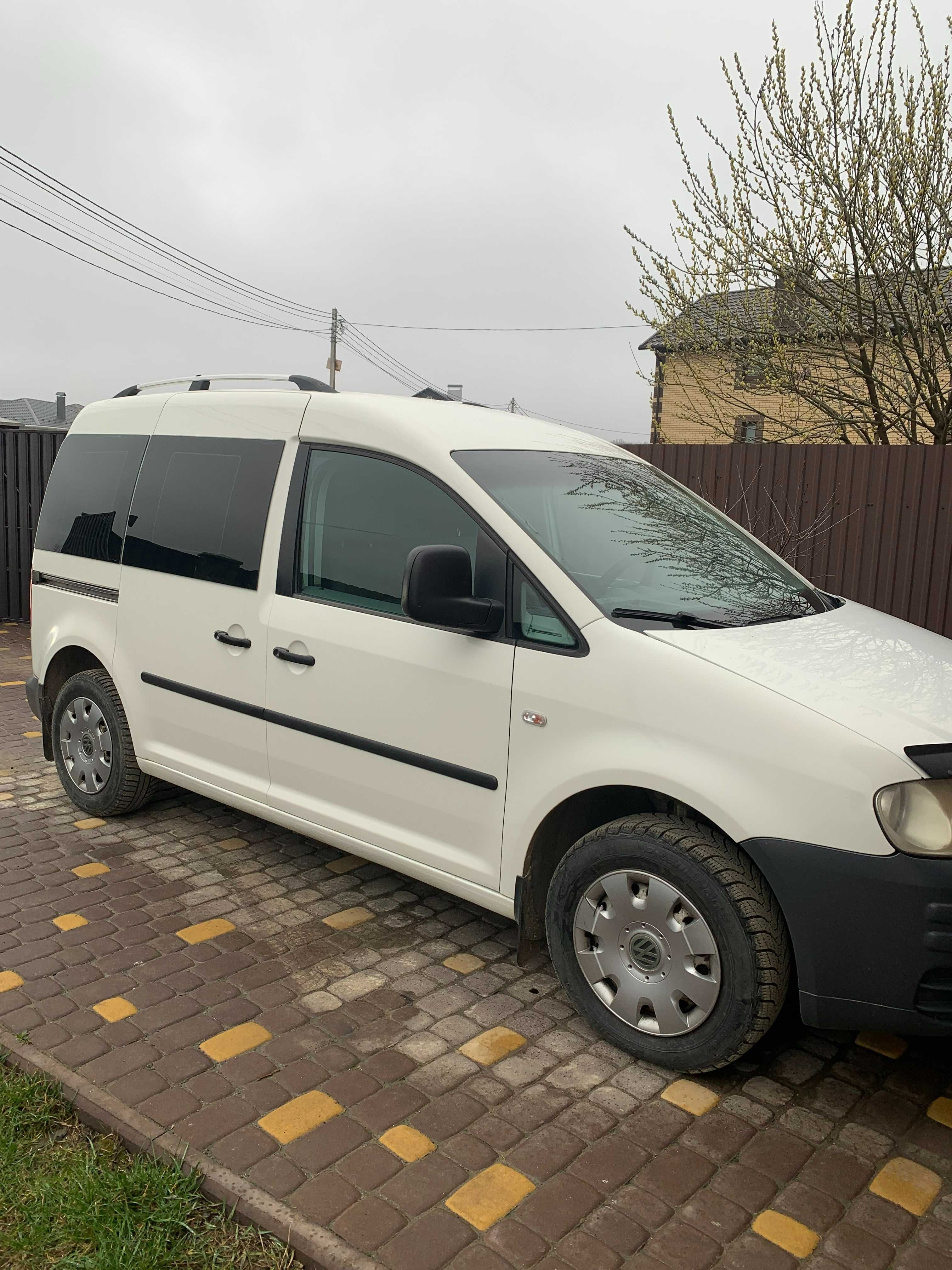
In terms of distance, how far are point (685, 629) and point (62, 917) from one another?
269 cm

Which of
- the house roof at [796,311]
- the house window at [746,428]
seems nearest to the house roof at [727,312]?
the house roof at [796,311]

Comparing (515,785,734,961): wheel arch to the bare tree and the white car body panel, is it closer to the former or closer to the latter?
the white car body panel

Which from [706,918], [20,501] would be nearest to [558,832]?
[706,918]

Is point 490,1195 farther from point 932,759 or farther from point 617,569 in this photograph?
point 617,569

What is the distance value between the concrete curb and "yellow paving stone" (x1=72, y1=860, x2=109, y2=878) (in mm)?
1363

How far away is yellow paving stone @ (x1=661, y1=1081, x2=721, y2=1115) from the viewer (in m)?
2.80

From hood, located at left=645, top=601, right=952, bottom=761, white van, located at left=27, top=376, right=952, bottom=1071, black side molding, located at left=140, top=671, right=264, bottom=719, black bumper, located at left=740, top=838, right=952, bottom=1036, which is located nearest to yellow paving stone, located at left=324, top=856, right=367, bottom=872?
white van, located at left=27, top=376, right=952, bottom=1071

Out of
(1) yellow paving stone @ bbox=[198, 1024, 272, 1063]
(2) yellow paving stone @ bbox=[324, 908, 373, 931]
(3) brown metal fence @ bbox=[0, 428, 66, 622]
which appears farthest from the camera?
(3) brown metal fence @ bbox=[0, 428, 66, 622]

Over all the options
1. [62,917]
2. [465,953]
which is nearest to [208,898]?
[62,917]

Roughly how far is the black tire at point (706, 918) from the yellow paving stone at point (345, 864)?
63.7 inches

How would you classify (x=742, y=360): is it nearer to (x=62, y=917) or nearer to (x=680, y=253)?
(x=680, y=253)

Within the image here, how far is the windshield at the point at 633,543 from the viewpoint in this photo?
10.6ft

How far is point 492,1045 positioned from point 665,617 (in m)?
1.46

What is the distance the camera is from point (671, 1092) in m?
2.88
